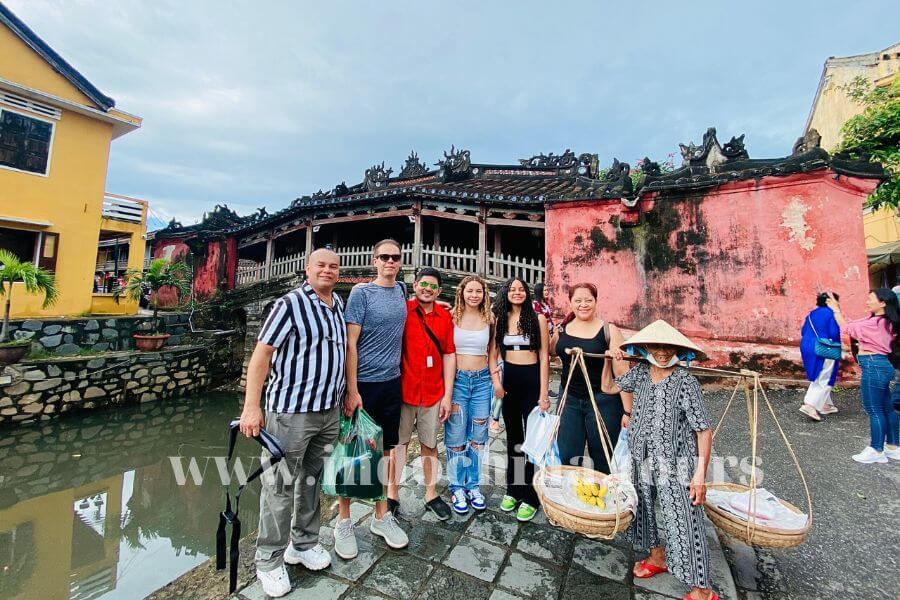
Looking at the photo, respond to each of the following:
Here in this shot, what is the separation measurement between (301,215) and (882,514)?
Answer: 42.8 ft

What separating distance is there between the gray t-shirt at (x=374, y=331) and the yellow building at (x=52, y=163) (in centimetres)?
1221

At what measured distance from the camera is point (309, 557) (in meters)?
2.33

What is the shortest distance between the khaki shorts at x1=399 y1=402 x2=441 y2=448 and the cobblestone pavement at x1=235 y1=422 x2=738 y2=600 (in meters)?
0.62

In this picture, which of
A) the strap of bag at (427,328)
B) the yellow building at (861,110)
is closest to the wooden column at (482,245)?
the strap of bag at (427,328)

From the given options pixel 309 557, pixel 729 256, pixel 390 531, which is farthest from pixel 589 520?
pixel 729 256

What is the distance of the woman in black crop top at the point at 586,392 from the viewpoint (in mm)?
2789

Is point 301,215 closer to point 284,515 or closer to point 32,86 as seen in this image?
point 32,86

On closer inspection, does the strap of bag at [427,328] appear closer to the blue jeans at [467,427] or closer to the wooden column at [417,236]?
the blue jeans at [467,427]

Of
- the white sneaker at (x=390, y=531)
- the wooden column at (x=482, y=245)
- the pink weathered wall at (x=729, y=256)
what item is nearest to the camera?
the white sneaker at (x=390, y=531)

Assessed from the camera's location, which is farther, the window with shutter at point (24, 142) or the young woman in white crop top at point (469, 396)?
the window with shutter at point (24, 142)

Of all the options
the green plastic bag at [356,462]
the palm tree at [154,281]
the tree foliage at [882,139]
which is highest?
the tree foliage at [882,139]

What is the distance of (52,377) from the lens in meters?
8.16

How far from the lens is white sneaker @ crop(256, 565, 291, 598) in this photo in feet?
6.86

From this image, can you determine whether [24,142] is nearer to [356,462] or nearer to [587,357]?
[356,462]
